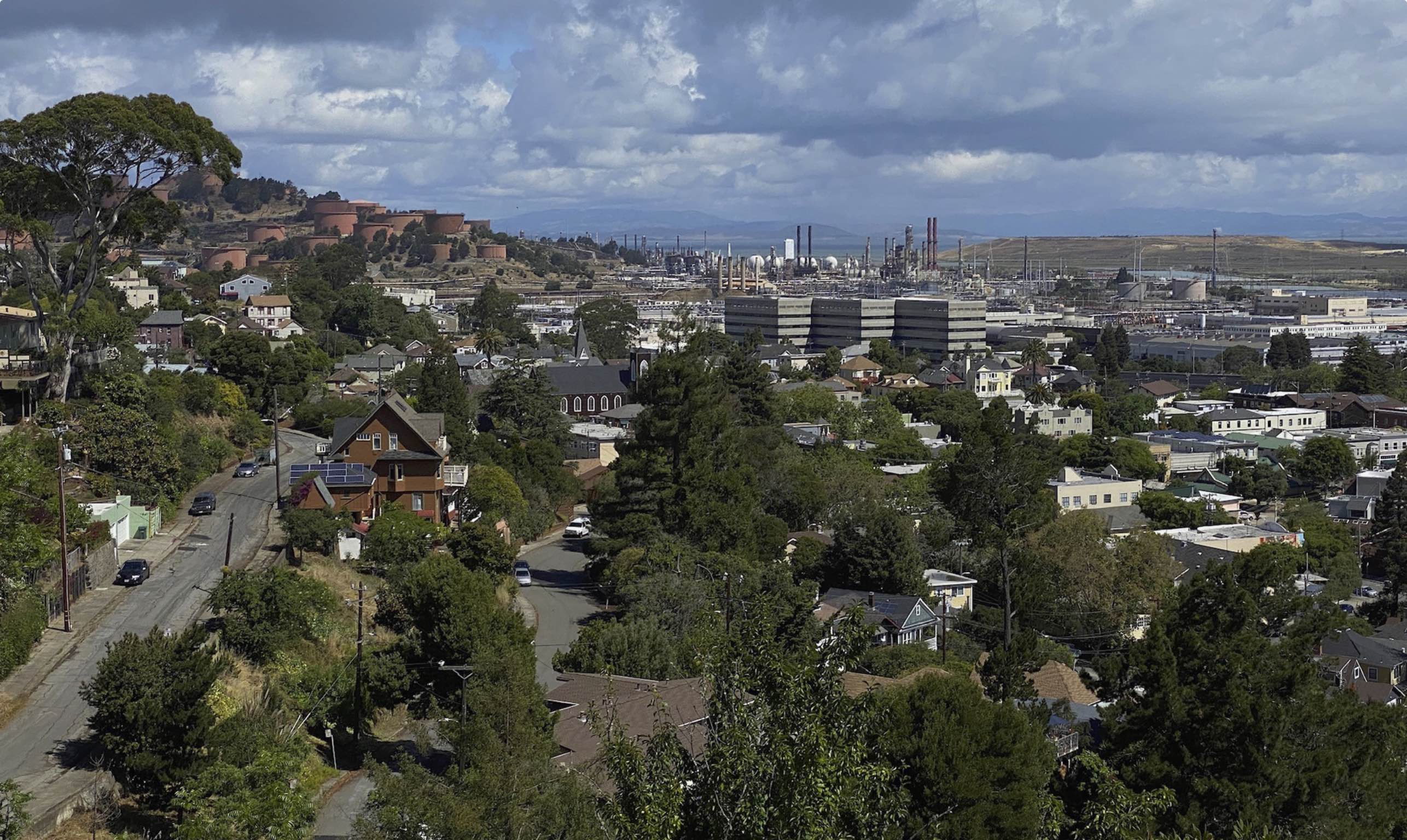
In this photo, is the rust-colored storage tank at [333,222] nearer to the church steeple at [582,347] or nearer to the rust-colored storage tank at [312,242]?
the rust-colored storage tank at [312,242]

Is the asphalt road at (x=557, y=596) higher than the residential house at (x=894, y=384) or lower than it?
higher

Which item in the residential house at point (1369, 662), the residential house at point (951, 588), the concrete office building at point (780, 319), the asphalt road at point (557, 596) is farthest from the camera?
the concrete office building at point (780, 319)

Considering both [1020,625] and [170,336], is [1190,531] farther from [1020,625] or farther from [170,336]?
[170,336]

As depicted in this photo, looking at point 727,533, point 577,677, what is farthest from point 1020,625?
point 577,677

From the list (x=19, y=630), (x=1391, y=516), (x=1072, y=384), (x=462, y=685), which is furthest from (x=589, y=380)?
(x=19, y=630)

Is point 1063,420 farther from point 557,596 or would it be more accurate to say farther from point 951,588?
point 557,596

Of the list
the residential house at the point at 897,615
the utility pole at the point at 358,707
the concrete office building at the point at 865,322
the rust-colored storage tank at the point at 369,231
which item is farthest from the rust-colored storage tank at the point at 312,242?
the utility pole at the point at 358,707

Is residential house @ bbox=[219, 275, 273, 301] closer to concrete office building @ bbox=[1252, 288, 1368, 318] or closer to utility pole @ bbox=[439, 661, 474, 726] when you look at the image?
utility pole @ bbox=[439, 661, 474, 726]

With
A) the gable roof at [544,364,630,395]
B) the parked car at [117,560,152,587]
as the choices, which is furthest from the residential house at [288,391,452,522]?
the gable roof at [544,364,630,395]
